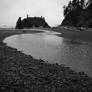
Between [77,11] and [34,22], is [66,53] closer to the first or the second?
[77,11]

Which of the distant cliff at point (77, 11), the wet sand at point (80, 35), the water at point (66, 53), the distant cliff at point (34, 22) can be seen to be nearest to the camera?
the water at point (66, 53)

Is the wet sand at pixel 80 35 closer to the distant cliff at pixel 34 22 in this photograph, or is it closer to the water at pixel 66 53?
the water at pixel 66 53

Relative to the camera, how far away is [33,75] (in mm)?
10078

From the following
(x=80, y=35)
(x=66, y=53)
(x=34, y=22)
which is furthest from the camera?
(x=34, y=22)

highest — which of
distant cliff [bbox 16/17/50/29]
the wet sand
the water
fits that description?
distant cliff [bbox 16/17/50/29]

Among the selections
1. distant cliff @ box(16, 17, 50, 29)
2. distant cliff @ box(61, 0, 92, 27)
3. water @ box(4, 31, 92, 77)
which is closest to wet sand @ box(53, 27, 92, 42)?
water @ box(4, 31, 92, 77)

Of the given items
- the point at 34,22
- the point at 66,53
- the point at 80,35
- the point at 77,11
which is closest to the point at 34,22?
the point at 34,22

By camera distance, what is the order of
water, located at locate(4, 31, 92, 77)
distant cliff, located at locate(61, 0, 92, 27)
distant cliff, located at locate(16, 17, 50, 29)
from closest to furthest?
water, located at locate(4, 31, 92, 77) < distant cliff, located at locate(61, 0, 92, 27) < distant cliff, located at locate(16, 17, 50, 29)

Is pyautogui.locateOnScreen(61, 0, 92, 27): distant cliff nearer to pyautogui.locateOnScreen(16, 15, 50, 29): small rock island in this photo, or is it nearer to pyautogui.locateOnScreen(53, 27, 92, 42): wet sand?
pyautogui.locateOnScreen(53, 27, 92, 42): wet sand

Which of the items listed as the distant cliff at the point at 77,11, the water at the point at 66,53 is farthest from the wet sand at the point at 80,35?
the distant cliff at the point at 77,11

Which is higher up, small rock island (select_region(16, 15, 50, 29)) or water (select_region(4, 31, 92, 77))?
small rock island (select_region(16, 15, 50, 29))

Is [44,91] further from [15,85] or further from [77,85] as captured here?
[77,85]

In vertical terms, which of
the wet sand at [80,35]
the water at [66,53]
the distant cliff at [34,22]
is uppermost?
the distant cliff at [34,22]

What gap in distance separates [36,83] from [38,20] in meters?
179
